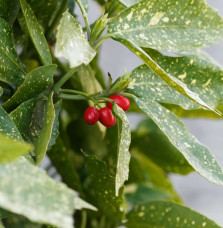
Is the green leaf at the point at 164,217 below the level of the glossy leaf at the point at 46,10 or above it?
below

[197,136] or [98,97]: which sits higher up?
[98,97]

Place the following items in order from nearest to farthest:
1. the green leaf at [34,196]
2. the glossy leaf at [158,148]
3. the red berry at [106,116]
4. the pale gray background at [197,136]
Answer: the green leaf at [34,196] < the red berry at [106,116] < the glossy leaf at [158,148] < the pale gray background at [197,136]

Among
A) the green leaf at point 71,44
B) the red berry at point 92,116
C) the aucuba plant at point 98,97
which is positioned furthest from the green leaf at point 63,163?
the green leaf at point 71,44

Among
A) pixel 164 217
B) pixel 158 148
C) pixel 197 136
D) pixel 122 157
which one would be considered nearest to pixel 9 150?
pixel 122 157

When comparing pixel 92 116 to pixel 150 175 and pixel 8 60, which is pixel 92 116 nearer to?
pixel 8 60

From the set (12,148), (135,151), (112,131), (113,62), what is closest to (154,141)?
(135,151)

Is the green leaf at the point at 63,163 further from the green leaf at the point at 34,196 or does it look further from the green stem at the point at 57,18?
the green leaf at the point at 34,196

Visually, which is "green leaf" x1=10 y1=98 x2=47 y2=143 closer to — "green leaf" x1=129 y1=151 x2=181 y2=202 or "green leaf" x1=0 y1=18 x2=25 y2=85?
"green leaf" x1=0 y1=18 x2=25 y2=85
